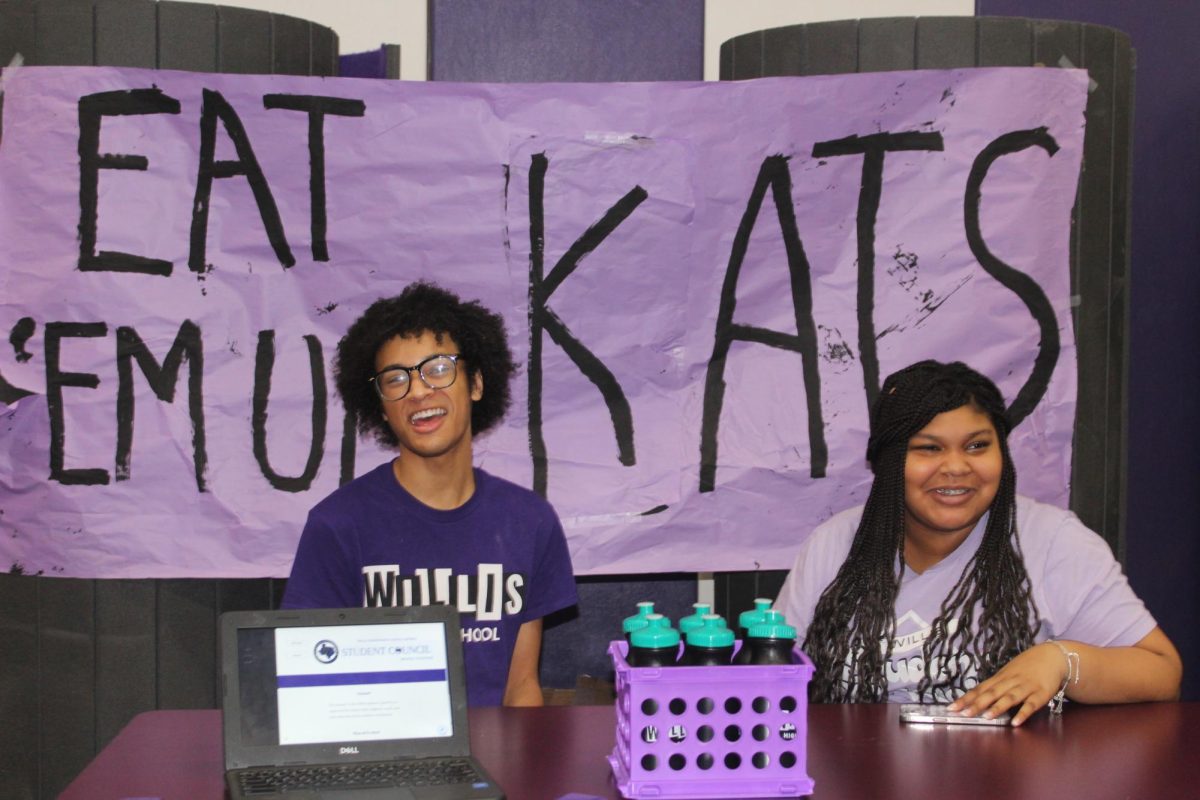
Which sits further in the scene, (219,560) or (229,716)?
(219,560)

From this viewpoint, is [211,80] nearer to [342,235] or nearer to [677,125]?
[342,235]

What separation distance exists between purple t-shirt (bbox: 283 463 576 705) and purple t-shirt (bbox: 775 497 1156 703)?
0.43m

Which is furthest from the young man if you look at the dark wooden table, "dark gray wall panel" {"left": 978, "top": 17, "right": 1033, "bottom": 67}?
"dark gray wall panel" {"left": 978, "top": 17, "right": 1033, "bottom": 67}

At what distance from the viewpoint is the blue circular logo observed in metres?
1.65

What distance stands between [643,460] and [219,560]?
3.04 ft

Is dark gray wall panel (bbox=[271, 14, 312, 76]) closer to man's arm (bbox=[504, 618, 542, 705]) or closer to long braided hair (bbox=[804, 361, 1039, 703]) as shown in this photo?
man's arm (bbox=[504, 618, 542, 705])

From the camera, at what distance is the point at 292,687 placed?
5.36 feet

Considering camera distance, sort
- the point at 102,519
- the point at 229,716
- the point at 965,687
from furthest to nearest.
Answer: the point at 102,519 → the point at 965,687 → the point at 229,716

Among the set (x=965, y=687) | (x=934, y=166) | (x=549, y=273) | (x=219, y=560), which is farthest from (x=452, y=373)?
(x=934, y=166)

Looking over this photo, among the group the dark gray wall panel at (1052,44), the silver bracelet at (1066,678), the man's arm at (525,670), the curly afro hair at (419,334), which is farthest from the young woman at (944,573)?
the dark gray wall panel at (1052,44)

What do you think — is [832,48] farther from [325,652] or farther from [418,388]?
[325,652]

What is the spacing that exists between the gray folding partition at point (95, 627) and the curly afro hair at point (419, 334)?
0.55 m

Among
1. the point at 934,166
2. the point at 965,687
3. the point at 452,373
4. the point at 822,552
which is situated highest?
the point at 934,166

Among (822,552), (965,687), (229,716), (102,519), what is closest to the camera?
(229,716)
